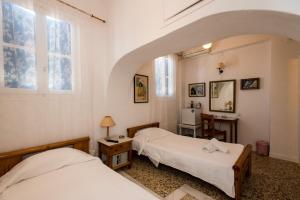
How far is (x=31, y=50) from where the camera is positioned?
6.60 feet

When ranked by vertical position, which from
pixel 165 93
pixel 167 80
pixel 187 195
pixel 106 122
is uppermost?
pixel 167 80

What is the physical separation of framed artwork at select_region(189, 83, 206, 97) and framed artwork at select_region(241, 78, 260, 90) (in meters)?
1.03

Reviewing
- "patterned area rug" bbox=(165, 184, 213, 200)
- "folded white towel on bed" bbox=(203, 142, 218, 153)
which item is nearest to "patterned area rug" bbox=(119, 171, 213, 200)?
"patterned area rug" bbox=(165, 184, 213, 200)

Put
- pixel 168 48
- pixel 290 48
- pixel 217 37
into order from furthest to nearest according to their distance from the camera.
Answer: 1. pixel 290 48
2. pixel 168 48
3. pixel 217 37

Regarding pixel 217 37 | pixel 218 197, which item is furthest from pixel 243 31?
pixel 218 197

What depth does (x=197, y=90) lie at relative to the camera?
455 cm

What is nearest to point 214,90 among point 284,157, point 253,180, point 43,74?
point 284,157

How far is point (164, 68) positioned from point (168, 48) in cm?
180

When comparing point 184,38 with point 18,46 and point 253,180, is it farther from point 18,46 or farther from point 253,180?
point 253,180

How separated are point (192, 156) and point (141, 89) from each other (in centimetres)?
190

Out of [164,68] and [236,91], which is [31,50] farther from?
[236,91]

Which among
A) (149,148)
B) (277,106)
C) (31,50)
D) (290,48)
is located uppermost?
(290,48)

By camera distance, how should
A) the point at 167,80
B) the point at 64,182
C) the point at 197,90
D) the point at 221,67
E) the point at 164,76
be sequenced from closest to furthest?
the point at 64,182 → the point at 221,67 → the point at 164,76 → the point at 167,80 → the point at 197,90

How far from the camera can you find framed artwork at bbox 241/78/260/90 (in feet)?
11.3
